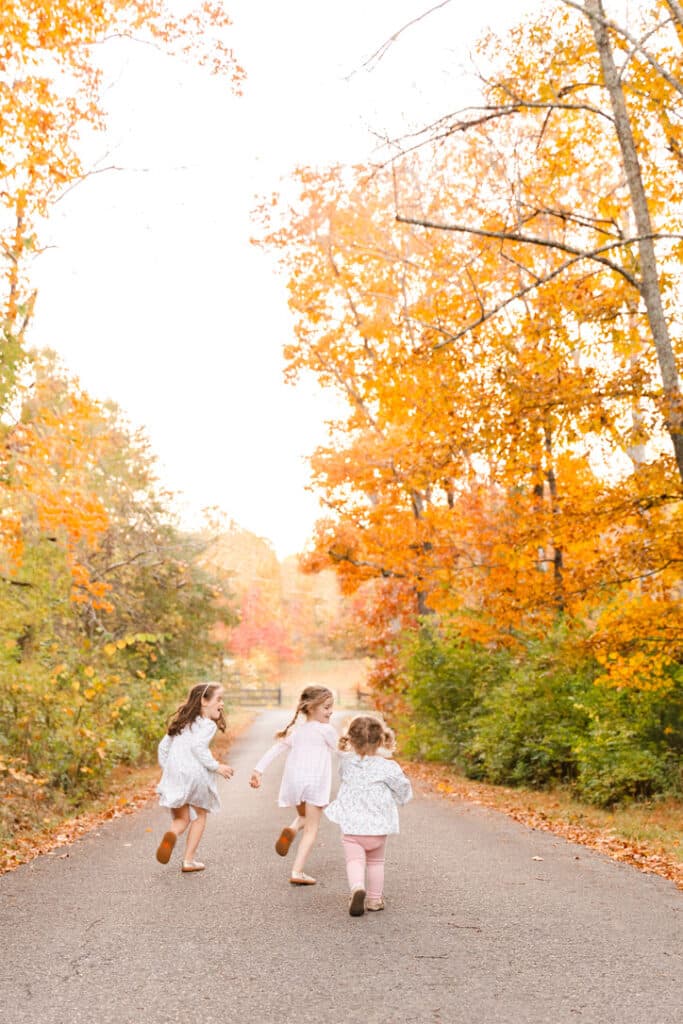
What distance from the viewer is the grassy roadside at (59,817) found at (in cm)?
1020

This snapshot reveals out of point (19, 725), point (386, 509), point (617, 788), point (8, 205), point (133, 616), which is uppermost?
point (8, 205)

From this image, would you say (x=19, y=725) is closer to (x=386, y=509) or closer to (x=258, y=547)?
(x=386, y=509)

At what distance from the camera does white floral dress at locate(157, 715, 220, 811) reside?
8.52 meters

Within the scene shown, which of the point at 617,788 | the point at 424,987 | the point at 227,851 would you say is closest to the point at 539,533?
the point at 617,788

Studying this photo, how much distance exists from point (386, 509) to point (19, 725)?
1199 cm

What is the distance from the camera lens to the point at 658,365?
40.4ft

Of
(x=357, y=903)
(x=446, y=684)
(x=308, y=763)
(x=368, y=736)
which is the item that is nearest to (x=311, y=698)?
(x=308, y=763)

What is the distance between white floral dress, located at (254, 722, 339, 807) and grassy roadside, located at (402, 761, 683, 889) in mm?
2926

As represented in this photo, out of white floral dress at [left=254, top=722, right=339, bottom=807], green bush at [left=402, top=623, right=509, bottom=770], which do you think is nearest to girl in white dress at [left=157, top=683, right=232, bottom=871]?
white floral dress at [left=254, top=722, right=339, bottom=807]

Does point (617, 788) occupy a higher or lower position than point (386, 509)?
lower

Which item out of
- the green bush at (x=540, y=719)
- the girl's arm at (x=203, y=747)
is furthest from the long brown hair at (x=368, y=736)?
the green bush at (x=540, y=719)

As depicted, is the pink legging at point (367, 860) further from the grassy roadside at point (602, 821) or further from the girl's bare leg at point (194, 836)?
the grassy roadside at point (602, 821)

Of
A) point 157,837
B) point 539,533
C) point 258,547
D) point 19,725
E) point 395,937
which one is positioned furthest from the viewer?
point 258,547

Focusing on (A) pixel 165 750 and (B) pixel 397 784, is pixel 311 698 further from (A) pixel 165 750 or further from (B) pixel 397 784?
(A) pixel 165 750
